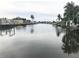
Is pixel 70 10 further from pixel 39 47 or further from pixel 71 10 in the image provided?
pixel 39 47

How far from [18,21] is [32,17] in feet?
48.6

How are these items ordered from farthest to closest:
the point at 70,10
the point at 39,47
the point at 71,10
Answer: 1. the point at 70,10
2. the point at 71,10
3. the point at 39,47

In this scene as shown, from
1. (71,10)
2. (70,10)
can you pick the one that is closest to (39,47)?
(71,10)

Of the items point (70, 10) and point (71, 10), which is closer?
point (71, 10)

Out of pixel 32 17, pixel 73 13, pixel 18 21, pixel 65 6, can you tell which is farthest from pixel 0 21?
pixel 73 13

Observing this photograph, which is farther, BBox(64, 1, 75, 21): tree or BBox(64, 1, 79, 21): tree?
BBox(64, 1, 75, 21): tree

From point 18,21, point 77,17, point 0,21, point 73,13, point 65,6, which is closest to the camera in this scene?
point 77,17

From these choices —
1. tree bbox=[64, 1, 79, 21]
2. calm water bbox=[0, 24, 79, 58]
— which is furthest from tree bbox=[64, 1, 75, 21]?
calm water bbox=[0, 24, 79, 58]

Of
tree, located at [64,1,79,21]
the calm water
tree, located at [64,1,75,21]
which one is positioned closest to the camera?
the calm water

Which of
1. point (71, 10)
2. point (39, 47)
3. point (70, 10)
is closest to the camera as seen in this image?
point (39, 47)

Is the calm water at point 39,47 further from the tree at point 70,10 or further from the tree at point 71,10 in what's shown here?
the tree at point 70,10

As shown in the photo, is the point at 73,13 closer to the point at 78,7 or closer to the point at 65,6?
the point at 78,7

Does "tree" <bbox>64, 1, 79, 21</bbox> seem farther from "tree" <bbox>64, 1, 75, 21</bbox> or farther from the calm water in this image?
the calm water

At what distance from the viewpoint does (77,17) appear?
4059cm
